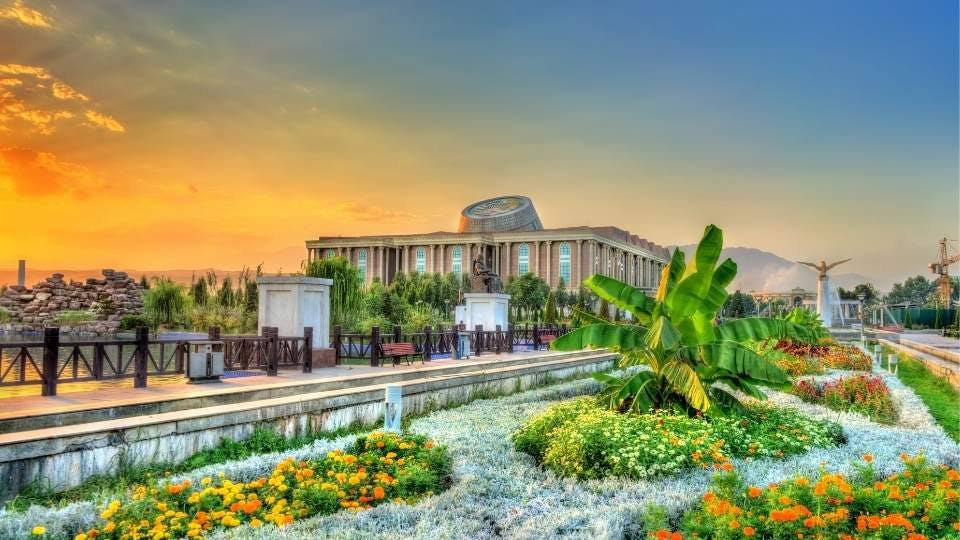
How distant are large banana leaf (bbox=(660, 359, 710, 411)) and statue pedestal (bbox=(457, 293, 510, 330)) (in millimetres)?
17834

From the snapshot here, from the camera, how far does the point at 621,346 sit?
33.6 ft

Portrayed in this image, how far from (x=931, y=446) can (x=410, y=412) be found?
8.07 metres

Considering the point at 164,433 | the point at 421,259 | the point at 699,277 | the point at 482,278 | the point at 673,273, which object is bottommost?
the point at 164,433

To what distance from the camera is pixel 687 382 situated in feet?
31.6

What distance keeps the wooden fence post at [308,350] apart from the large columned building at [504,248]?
3299 inches

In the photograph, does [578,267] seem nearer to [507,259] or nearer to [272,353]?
[507,259]

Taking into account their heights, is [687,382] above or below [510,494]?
above

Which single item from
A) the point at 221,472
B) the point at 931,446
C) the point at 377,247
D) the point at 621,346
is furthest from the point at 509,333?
the point at 377,247

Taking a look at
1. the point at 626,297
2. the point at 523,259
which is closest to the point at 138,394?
the point at 626,297

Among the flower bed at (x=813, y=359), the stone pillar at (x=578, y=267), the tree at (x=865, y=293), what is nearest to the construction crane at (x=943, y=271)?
the tree at (x=865, y=293)

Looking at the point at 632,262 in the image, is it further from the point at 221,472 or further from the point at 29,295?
the point at 221,472

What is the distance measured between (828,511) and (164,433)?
23.3 feet

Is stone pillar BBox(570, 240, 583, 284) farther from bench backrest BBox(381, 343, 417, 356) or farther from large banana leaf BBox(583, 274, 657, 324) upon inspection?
large banana leaf BBox(583, 274, 657, 324)

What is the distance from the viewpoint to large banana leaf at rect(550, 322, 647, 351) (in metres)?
10.1
